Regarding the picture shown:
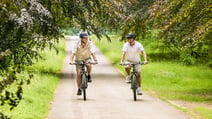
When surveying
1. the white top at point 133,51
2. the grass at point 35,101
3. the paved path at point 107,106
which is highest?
the white top at point 133,51

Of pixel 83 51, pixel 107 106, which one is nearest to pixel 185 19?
pixel 83 51

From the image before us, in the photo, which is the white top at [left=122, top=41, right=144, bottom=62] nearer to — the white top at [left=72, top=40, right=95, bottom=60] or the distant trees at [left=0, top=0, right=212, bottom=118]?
the white top at [left=72, top=40, right=95, bottom=60]

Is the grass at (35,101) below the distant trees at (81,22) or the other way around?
below

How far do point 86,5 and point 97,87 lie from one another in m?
4.98

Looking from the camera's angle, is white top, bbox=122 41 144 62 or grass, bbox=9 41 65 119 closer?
grass, bbox=9 41 65 119

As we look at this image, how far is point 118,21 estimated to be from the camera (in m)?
24.6

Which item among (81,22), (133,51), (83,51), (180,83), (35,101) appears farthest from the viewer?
(81,22)

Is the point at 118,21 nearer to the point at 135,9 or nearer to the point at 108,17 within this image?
the point at 108,17

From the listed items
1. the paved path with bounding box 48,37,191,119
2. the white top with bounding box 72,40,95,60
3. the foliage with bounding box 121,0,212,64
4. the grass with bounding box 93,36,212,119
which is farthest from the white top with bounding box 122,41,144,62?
the grass with bounding box 93,36,212,119

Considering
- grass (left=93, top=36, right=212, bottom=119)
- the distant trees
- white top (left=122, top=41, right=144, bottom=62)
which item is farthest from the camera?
grass (left=93, top=36, right=212, bottom=119)

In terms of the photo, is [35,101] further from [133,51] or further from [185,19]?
[185,19]

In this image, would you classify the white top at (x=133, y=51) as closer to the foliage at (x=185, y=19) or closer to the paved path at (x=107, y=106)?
the paved path at (x=107, y=106)

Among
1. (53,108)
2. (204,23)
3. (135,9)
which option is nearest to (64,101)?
(53,108)

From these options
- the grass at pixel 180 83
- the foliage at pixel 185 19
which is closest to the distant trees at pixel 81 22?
the foliage at pixel 185 19
